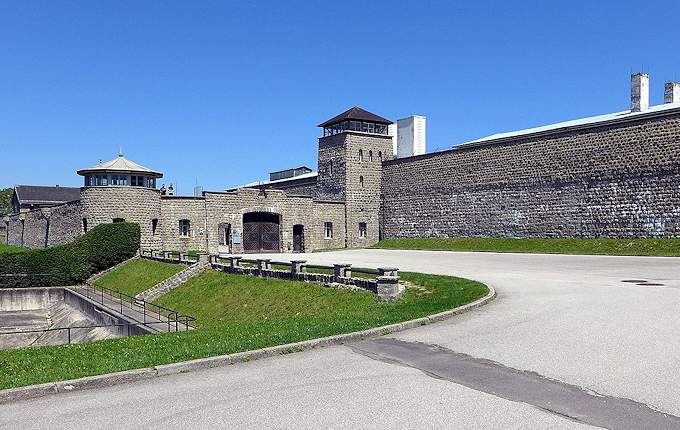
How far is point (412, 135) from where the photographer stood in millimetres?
50812

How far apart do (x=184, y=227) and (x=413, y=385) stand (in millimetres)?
33564

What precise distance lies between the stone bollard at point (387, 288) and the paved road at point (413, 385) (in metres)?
4.08

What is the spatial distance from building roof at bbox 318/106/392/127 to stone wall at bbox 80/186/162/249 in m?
14.9

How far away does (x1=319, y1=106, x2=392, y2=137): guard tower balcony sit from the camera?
45125 mm

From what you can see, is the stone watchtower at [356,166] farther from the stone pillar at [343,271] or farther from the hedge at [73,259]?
the stone pillar at [343,271]

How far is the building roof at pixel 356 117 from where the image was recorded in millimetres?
45000

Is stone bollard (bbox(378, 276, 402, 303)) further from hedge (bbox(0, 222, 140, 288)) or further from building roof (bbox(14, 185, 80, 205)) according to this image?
building roof (bbox(14, 185, 80, 205))

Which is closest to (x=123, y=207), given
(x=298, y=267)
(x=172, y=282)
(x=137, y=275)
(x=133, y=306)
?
(x=137, y=275)

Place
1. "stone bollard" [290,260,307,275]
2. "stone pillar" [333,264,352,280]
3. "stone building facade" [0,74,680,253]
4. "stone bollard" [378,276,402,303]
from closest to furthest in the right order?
"stone bollard" [378,276,402,303], "stone pillar" [333,264,352,280], "stone bollard" [290,260,307,275], "stone building facade" [0,74,680,253]

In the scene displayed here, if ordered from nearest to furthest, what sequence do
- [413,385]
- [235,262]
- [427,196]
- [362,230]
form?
1. [413,385]
2. [235,262]
3. [427,196]
4. [362,230]

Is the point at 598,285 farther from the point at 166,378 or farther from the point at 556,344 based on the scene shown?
the point at 166,378

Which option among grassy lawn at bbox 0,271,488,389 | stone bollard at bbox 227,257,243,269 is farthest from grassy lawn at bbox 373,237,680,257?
stone bollard at bbox 227,257,243,269

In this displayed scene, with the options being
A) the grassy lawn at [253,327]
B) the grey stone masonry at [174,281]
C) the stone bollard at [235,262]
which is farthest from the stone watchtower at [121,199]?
the grassy lawn at [253,327]

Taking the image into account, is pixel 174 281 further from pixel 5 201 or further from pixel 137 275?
pixel 5 201
